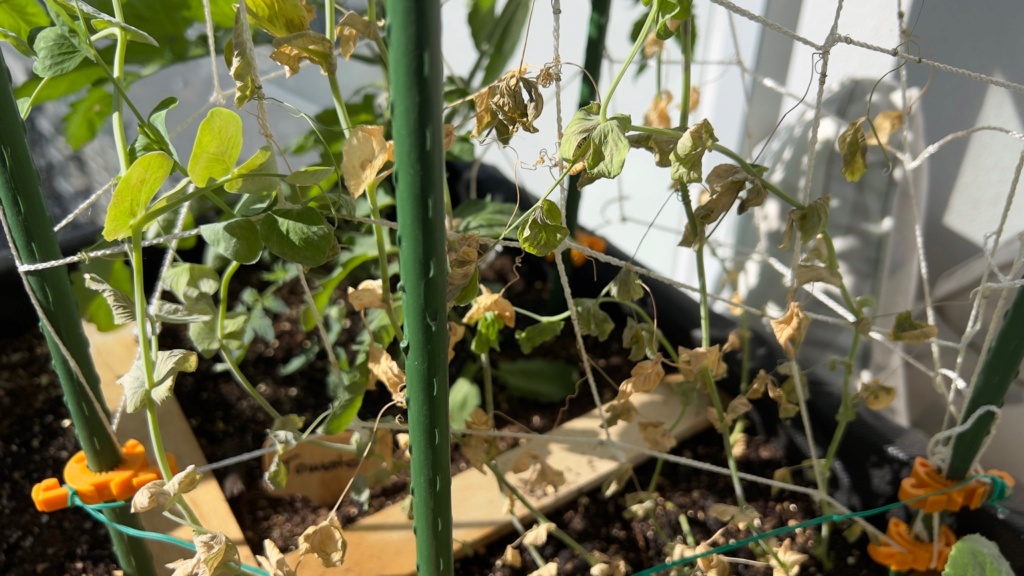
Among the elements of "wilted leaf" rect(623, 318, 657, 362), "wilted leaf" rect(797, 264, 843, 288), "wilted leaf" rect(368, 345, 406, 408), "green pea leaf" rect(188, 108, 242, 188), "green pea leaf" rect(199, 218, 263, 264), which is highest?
"green pea leaf" rect(188, 108, 242, 188)

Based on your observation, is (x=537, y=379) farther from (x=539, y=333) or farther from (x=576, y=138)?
(x=576, y=138)

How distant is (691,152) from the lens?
497 mm

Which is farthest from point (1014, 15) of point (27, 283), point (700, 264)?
point (27, 283)

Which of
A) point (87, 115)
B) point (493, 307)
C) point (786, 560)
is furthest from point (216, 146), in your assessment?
point (786, 560)

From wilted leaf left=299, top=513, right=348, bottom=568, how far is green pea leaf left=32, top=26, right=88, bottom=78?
354 millimetres

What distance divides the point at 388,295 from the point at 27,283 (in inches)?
10.2

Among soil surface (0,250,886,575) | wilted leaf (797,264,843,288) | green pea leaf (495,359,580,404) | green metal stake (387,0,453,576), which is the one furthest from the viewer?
green pea leaf (495,359,580,404)

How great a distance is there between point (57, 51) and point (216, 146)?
0.14 metres

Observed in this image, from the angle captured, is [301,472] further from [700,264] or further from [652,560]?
[700,264]

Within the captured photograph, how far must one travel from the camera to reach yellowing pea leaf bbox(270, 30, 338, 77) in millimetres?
487

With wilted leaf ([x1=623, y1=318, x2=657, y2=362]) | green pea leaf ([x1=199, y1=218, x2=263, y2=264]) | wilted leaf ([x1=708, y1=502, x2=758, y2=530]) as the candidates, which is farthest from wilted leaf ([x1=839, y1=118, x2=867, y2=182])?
green pea leaf ([x1=199, y1=218, x2=263, y2=264])

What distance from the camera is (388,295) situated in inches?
25.7

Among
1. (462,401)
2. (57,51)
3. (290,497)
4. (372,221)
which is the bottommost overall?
(290,497)

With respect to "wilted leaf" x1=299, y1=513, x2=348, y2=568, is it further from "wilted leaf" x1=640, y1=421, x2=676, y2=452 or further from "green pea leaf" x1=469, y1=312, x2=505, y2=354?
"wilted leaf" x1=640, y1=421, x2=676, y2=452
